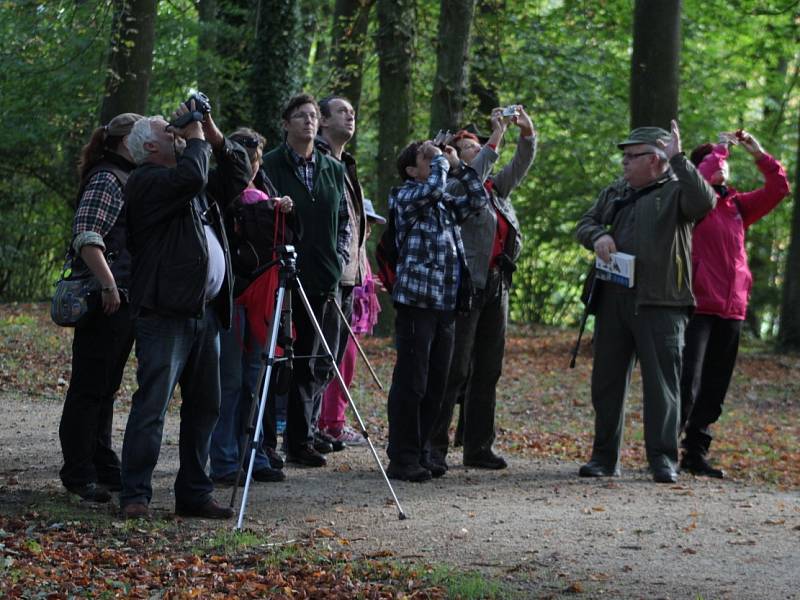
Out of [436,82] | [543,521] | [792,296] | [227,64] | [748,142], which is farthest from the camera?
[792,296]

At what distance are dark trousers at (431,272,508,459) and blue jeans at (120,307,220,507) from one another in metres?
2.26

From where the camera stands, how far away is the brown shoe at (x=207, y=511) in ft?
21.9

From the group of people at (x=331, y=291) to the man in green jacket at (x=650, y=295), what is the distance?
1cm

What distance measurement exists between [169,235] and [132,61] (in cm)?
740

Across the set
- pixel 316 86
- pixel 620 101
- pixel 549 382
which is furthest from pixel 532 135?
pixel 620 101

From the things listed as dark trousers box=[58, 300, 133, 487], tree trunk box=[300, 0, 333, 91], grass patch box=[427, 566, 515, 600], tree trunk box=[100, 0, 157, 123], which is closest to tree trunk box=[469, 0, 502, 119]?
tree trunk box=[300, 0, 333, 91]

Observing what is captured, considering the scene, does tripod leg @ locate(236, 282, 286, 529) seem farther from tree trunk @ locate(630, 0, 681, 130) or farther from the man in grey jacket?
tree trunk @ locate(630, 0, 681, 130)

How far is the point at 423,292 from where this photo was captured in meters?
8.05

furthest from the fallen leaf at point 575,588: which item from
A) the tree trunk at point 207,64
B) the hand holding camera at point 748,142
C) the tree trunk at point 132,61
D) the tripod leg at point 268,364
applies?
the tree trunk at point 207,64

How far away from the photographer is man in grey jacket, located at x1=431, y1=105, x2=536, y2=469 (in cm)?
847

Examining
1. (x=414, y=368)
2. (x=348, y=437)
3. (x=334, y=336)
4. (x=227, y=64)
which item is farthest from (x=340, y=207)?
(x=227, y=64)

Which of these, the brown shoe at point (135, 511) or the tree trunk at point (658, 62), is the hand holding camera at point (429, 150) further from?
the tree trunk at point (658, 62)

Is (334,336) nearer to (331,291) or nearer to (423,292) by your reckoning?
(331,291)

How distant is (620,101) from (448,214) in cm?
1487
